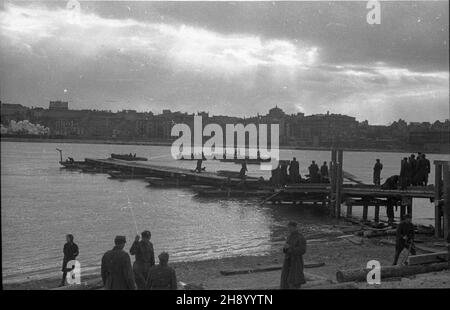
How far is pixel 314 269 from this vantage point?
39.6 feet

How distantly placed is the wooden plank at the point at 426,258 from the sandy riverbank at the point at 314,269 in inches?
15.4

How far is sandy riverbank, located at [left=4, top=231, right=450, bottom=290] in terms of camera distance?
31.1 feet

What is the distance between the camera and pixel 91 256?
627 inches

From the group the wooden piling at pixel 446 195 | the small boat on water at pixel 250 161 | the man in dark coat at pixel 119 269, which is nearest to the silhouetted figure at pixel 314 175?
the wooden piling at pixel 446 195

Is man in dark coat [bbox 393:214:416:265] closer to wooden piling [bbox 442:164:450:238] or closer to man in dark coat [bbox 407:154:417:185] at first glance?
wooden piling [bbox 442:164:450:238]

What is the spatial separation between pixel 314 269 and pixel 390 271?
97.2 inches

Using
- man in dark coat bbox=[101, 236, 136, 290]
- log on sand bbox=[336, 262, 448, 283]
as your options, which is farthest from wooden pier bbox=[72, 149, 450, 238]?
man in dark coat bbox=[101, 236, 136, 290]

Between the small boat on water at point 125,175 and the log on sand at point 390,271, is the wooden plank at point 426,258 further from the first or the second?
the small boat on water at point 125,175

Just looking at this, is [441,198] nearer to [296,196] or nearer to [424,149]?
[296,196]

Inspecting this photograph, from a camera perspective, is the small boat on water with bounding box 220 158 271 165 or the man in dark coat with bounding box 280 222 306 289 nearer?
the man in dark coat with bounding box 280 222 306 289

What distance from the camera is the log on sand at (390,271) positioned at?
952 cm

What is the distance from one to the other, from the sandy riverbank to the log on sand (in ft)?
0.59
